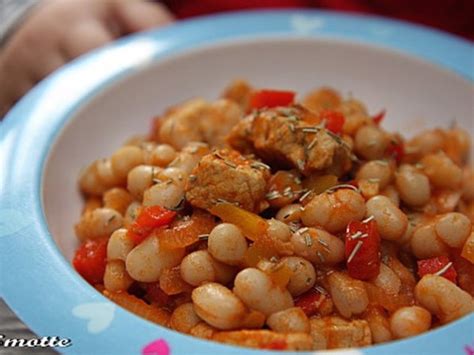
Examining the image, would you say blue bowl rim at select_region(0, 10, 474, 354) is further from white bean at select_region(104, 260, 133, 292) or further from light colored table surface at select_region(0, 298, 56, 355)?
white bean at select_region(104, 260, 133, 292)

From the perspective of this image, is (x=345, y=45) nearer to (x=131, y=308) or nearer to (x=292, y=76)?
(x=292, y=76)

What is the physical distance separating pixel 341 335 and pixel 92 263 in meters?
0.66

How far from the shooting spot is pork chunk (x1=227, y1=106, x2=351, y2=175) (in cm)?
179

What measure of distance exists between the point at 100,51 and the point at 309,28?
2.44ft

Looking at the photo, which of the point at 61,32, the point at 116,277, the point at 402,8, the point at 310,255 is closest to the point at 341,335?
the point at 310,255

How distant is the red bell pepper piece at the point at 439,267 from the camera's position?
1679mm

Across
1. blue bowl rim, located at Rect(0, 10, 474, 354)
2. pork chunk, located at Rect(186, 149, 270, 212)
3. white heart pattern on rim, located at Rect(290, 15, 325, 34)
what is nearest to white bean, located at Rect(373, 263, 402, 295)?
blue bowl rim, located at Rect(0, 10, 474, 354)

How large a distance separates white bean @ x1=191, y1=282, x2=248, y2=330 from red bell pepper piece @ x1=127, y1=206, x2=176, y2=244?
0.23 m

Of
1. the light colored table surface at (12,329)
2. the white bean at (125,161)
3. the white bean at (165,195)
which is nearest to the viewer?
the light colored table surface at (12,329)

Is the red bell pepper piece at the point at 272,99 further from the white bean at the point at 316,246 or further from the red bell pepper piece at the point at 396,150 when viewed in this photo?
the white bean at the point at 316,246

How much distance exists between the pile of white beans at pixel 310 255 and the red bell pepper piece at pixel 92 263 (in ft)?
0.20

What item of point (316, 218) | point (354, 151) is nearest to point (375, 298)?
point (316, 218)

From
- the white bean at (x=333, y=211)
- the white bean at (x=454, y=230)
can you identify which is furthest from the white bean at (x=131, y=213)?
the white bean at (x=454, y=230)

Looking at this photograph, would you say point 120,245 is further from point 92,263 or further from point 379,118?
point 379,118
